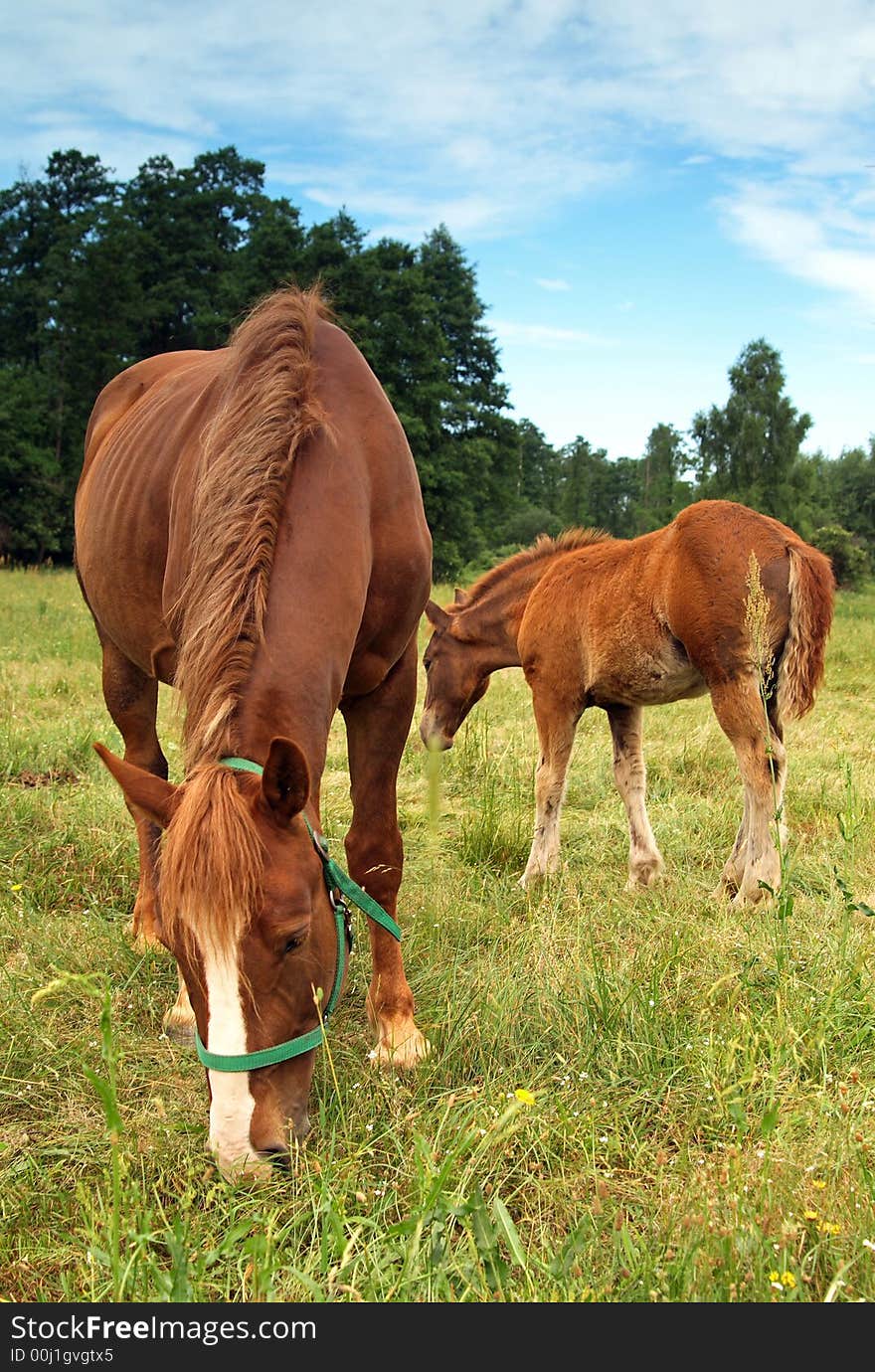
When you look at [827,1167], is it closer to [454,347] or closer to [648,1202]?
[648,1202]

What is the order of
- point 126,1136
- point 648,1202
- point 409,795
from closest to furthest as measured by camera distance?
point 648,1202 < point 126,1136 < point 409,795

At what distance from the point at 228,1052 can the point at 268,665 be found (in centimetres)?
84

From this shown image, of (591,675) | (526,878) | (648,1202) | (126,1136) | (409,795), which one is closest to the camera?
(648,1202)

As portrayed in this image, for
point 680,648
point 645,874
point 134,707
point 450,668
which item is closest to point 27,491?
point 450,668

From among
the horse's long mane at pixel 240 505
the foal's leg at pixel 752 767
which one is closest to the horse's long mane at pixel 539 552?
the foal's leg at pixel 752 767

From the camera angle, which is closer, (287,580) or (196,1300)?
(196,1300)

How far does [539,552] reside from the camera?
591cm

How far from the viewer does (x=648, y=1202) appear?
6.49 feet

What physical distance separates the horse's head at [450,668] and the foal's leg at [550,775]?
3.02 feet

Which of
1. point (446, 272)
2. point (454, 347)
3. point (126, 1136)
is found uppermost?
point (446, 272)
